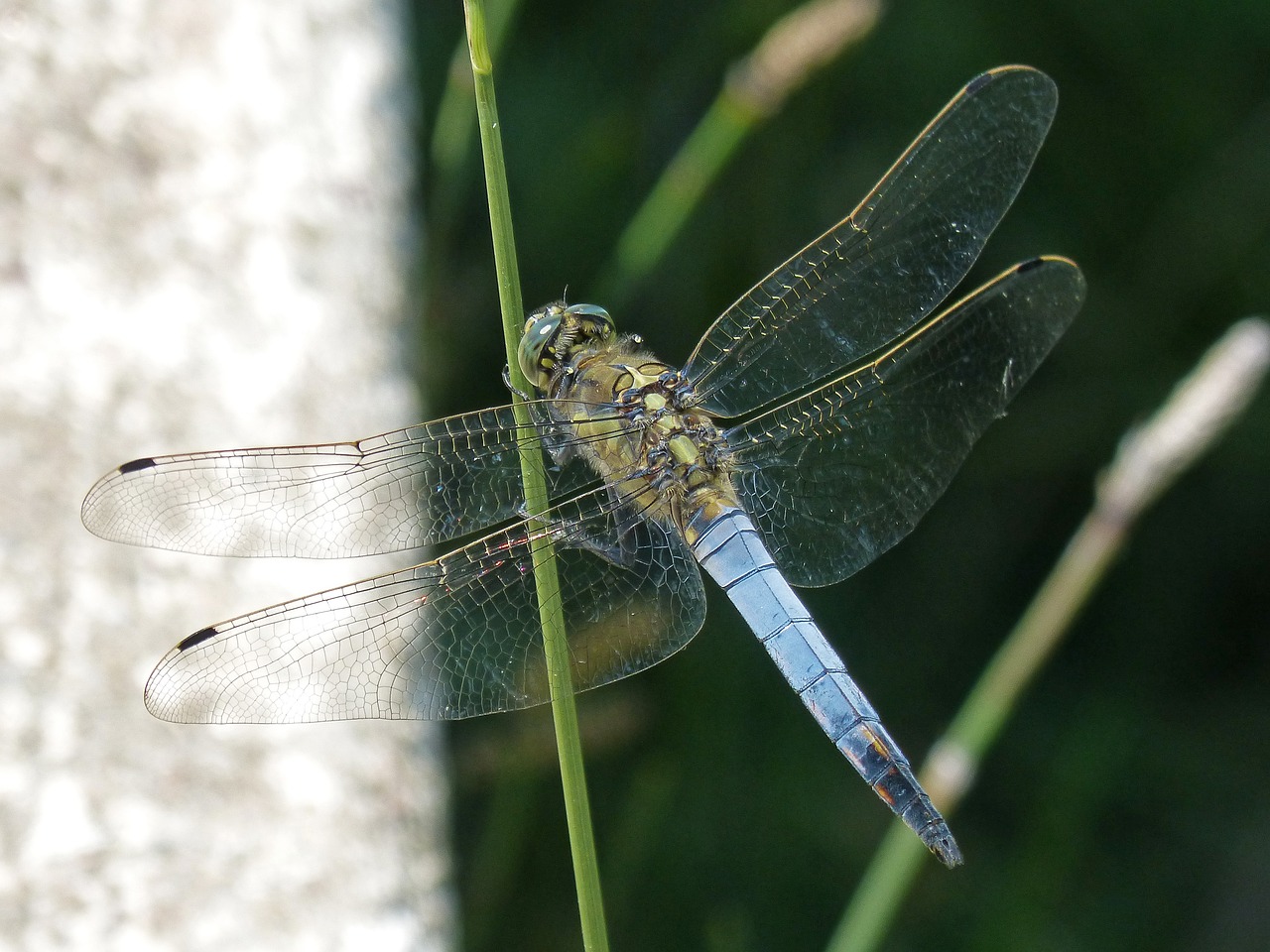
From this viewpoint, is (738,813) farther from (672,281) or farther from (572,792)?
(572,792)

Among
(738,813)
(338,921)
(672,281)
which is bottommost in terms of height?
(338,921)

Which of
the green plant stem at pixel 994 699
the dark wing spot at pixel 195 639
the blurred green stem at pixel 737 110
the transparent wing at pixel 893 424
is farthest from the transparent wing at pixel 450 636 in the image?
the blurred green stem at pixel 737 110

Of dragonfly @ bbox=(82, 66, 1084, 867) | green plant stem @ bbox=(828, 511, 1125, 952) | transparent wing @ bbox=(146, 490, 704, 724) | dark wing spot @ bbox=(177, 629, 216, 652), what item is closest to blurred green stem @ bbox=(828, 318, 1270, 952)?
green plant stem @ bbox=(828, 511, 1125, 952)

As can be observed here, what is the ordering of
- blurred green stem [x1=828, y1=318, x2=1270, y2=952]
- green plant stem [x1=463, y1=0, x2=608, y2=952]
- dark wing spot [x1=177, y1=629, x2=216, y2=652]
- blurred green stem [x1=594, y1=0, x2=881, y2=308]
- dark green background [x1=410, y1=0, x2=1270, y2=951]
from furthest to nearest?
dark green background [x1=410, y1=0, x2=1270, y2=951] < blurred green stem [x1=594, y1=0, x2=881, y2=308] < blurred green stem [x1=828, y1=318, x2=1270, y2=952] < dark wing spot [x1=177, y1=629, x2=216, y2=652] < green plant stem [x1=463, y1=0, x2=608, y2=952]

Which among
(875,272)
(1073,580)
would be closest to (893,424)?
(875,272)

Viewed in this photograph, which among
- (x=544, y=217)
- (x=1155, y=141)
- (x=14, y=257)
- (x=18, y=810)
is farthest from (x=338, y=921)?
(x=1155, y=141)

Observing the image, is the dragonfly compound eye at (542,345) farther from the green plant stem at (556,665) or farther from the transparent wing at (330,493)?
the green plant stem at (556,665)

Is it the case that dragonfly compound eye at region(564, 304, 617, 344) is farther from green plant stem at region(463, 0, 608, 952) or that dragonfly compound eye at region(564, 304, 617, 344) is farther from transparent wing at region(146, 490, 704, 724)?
green plant stem at region(463, 0, 608, 952)
